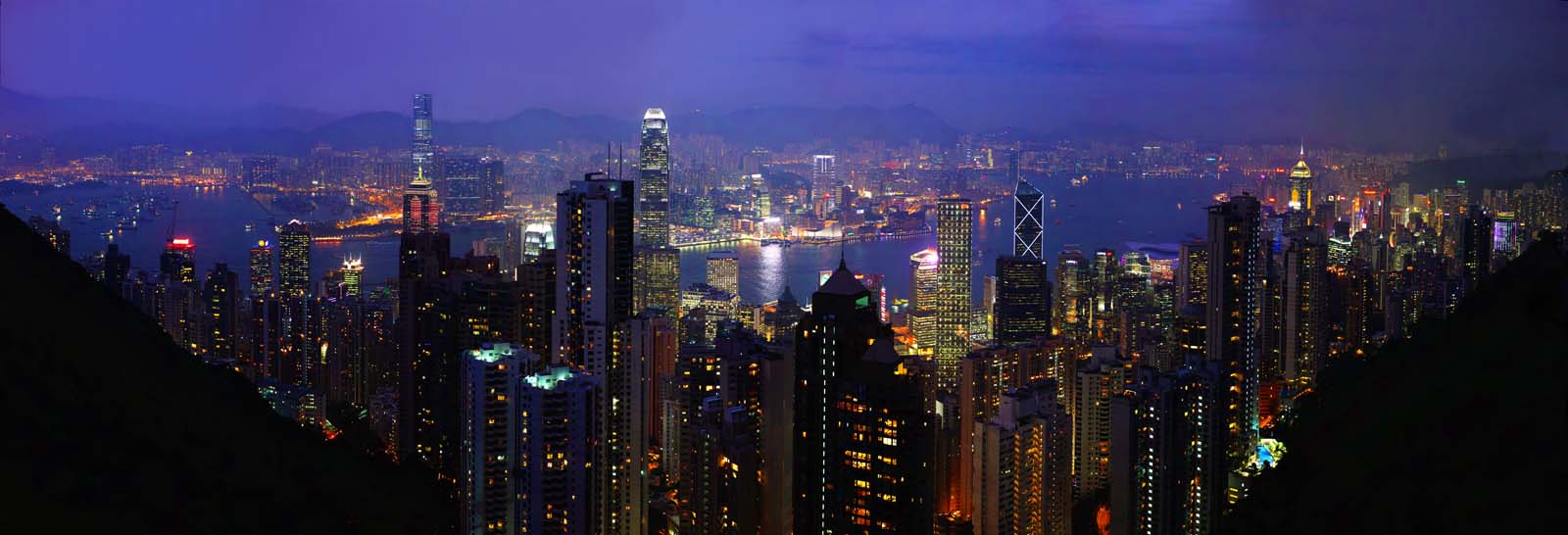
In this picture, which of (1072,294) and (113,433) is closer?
(113,433)

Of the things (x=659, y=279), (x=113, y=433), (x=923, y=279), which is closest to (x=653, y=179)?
(x=659, y=279)

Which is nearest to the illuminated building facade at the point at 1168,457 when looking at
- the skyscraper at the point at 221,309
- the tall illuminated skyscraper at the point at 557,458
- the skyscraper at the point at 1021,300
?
the skyscraper at the point at 1021,300

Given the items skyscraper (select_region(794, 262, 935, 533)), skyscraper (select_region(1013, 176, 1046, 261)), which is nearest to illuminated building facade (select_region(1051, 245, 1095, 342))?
skyscraper (select_region(1013, 176, 1046, 261))

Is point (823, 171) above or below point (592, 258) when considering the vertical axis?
above

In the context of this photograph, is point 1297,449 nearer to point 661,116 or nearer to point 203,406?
point 203,406

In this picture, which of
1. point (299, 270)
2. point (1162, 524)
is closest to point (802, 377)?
point (1162, 524)

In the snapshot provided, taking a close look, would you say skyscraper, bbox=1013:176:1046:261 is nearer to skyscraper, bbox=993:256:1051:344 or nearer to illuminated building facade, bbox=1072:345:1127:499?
skyscraper, bbox=993:256:1051:344

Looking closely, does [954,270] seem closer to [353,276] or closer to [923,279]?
[923,279]
